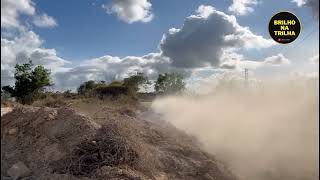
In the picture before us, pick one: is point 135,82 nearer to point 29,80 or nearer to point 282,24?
point 29,80

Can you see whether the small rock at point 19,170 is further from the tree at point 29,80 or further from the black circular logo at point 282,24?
the tree at point 29,80

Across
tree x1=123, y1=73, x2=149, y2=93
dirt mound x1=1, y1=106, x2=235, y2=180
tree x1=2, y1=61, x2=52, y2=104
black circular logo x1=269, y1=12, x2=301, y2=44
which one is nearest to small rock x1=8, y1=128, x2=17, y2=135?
dirt mound x1=1, y1=106, x2=235, y2=180

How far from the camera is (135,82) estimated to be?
2178 inches

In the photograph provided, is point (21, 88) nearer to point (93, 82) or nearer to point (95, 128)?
point (95, 128)

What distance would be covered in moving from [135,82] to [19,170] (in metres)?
44.3

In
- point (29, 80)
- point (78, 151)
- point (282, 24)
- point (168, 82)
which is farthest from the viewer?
point (168, 82)

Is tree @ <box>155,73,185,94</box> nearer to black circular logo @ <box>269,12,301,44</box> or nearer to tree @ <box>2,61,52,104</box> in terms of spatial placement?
tree @ <box>2,61,52,104</box>

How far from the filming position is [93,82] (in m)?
53.9

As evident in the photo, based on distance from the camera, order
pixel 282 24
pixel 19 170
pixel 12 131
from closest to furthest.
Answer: pixel 19 170 → pixel 12 131 → pixel 282 24

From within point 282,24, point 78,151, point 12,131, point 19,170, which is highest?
point 282,24

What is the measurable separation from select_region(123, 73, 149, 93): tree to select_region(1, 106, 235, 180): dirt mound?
111 feet

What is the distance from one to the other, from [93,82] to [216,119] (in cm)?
2704

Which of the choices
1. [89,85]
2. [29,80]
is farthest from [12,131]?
[89,85]

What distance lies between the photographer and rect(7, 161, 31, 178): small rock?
10881 mm
